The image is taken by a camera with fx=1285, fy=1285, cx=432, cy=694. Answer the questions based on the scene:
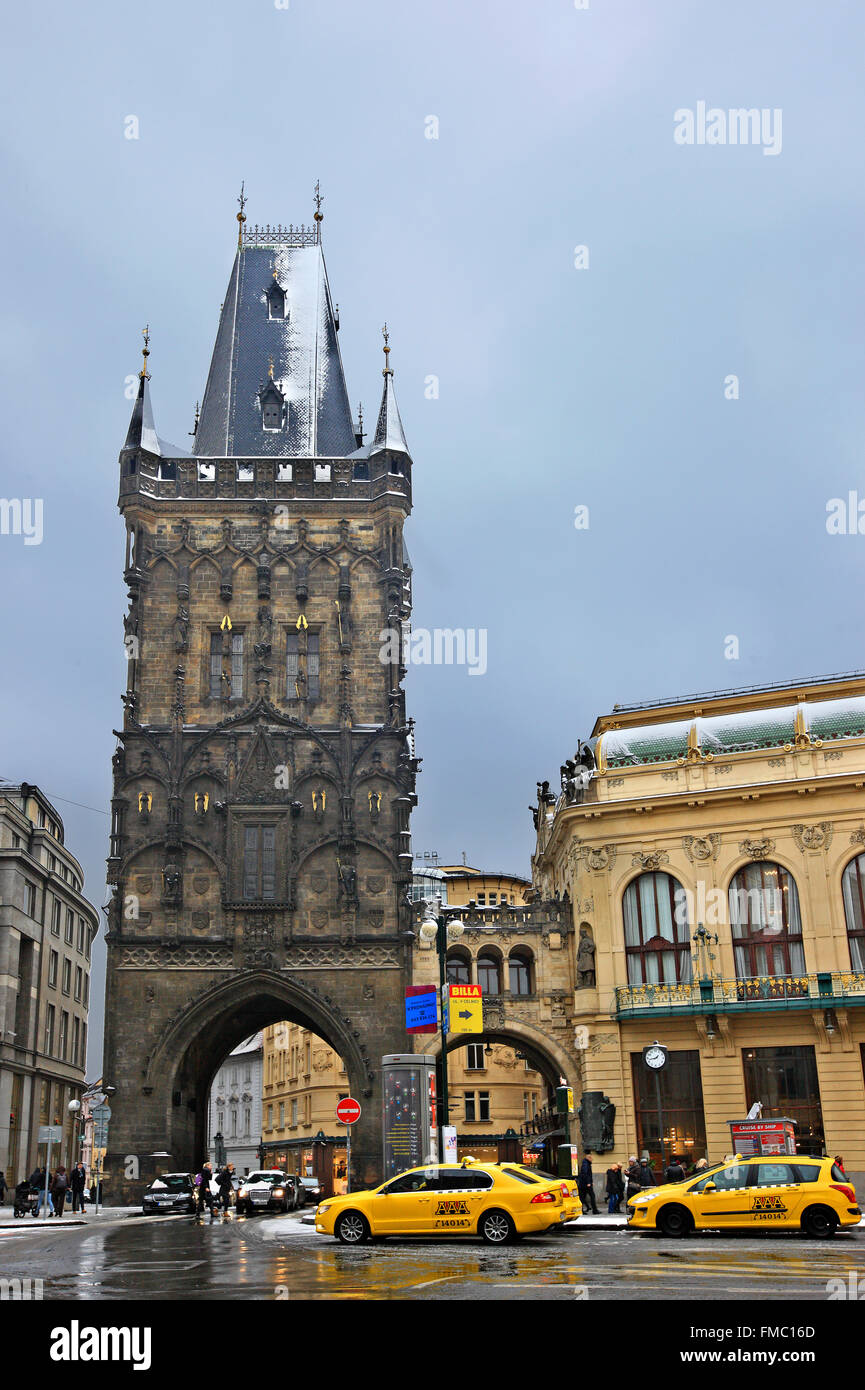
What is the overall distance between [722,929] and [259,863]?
57.0ft

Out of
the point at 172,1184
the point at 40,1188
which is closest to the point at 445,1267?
the point at 172,1184

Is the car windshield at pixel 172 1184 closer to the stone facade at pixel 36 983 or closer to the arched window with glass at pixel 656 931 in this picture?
the stone facade at pixel 36 983

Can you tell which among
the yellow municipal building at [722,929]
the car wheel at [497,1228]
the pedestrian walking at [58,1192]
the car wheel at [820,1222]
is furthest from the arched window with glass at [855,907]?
the pedestrian walking at [58,1192]

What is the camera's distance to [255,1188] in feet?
130

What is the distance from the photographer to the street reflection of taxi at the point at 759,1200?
22.0 metres

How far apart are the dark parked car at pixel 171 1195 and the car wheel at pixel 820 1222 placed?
76.6 feet

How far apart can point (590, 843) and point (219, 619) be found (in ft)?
58.5

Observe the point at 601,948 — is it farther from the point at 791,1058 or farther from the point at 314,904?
the point at 314,904

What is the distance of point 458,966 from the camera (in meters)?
47.7

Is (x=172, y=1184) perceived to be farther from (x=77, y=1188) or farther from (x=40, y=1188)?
(x=40, y=1188)

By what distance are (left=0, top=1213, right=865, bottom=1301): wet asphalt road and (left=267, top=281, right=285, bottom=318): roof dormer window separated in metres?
44.5

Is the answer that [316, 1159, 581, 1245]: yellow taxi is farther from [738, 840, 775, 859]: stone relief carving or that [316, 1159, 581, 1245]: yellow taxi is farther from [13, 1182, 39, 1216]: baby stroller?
[738, 840, 775, 859]: stone relief carving

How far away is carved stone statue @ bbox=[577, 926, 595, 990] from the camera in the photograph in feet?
141
